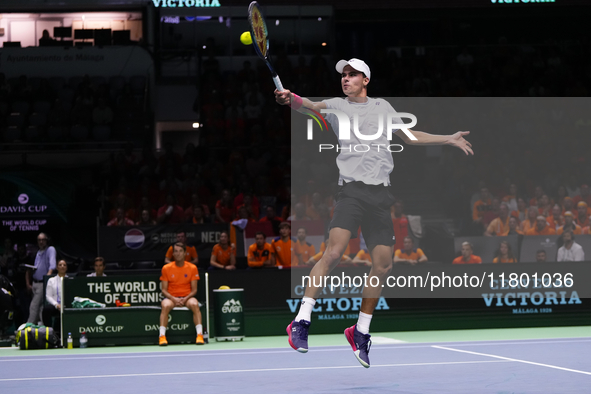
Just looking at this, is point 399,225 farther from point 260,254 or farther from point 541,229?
point 541,229

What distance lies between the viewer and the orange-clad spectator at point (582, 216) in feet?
50.3

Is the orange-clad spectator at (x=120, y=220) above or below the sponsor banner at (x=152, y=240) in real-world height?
above

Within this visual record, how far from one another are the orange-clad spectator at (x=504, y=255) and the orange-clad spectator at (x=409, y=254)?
1389 millimetres

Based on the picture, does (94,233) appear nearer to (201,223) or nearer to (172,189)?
(172,189)

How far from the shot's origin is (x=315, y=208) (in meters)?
15.1

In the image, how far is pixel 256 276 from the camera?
47.2ft

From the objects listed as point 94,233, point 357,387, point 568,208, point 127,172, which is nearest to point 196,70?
point 127,172

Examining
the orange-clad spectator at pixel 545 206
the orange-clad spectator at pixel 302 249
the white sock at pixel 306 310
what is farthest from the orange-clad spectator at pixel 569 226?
the white sock at pixel 306 310

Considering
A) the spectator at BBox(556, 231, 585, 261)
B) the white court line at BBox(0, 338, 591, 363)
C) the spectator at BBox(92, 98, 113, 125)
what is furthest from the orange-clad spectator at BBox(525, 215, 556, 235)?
the spectator at BBox(92, 98, 113, 125)

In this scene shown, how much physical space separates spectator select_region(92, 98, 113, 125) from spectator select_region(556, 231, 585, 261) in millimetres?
12397

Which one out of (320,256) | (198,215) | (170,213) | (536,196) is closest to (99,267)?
(198,215)

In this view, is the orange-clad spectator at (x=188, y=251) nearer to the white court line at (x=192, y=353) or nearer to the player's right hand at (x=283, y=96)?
the white court line at (x=192, y=353)

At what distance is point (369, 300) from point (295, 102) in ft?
5.84

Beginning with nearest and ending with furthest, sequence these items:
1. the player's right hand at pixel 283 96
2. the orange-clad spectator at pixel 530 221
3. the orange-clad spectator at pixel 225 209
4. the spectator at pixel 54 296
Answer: the player's right hand at pixel 283 96 < the spectator at pixel 54 296 < the orange-clad spectator at pixel 530 221 < the orange-clad spectator at pixel 225 209
